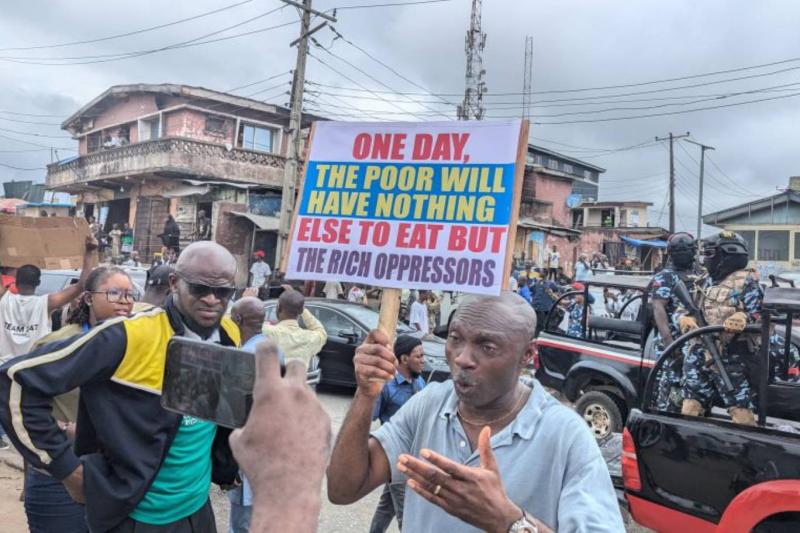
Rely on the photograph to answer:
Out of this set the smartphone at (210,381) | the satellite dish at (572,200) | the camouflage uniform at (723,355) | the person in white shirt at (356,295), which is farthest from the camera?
the satellite dish at (572,200)

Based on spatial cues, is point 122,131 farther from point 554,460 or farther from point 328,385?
point 554,460

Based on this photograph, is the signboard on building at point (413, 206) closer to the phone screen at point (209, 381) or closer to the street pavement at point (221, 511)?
the phone screen at point (209, 381)

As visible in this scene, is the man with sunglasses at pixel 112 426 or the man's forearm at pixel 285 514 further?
the man with sunglasses at pixel 112 426

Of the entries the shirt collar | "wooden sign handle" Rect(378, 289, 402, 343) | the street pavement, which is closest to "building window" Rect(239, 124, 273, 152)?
the street pavement

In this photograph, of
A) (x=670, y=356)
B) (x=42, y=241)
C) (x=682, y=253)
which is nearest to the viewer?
(x=670, y=356)

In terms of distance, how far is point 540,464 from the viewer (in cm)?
177

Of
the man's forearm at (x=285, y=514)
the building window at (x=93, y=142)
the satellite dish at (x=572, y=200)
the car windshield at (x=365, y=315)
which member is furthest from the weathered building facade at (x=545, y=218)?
the man's forearm at (x=285, y=514)

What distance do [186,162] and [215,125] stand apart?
10.2 feet

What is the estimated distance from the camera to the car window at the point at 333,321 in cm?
996

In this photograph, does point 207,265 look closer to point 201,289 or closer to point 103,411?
point 201,289

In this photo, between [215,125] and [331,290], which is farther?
[215,125]

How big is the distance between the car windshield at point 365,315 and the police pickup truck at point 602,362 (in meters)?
2.38

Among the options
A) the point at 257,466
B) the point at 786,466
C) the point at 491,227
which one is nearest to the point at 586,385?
the point at 786,466

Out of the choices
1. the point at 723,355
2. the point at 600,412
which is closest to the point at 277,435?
the point at 723,355
